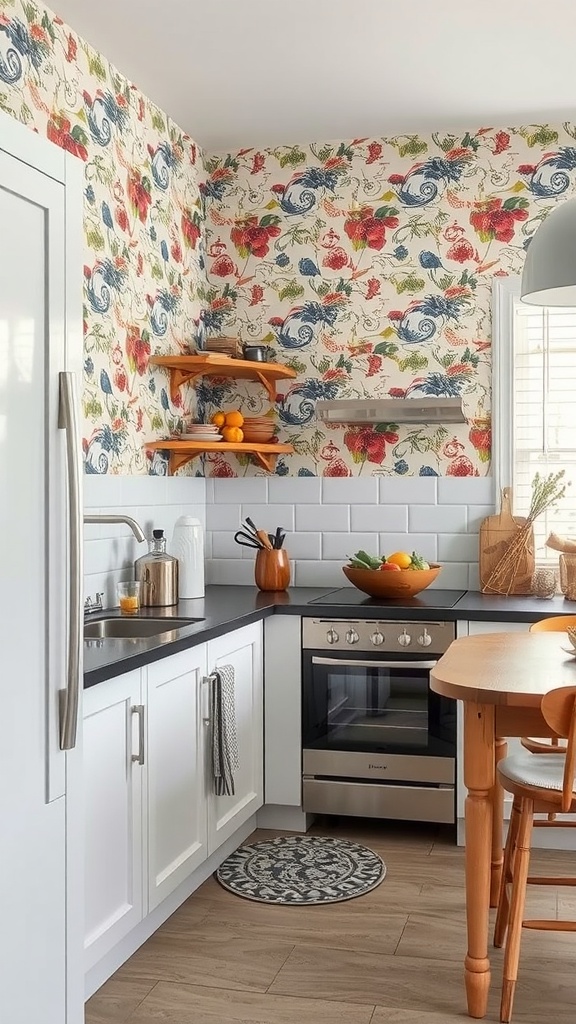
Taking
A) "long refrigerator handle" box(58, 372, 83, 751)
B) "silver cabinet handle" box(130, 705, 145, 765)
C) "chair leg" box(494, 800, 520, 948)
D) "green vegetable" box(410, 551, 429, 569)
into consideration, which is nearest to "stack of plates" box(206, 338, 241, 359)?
"green vegetable" box(410, 551, 429, 569)

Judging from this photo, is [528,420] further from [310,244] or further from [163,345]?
[163,345]

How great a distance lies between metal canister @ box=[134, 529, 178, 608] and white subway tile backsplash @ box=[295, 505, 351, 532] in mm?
992

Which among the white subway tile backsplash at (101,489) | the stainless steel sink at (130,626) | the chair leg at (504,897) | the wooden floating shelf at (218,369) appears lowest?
the chair leg at (504,897)

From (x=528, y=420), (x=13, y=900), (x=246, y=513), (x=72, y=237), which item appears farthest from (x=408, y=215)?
(x=13, y=900)

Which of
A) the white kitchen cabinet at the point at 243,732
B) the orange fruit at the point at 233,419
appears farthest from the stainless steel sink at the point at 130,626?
the orange fruit at the point at 233,419

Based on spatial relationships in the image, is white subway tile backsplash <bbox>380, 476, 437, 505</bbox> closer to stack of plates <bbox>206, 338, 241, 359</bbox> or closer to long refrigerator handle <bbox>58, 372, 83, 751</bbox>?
stack of plates <bbox>206, 338, 241, 359</bbox>

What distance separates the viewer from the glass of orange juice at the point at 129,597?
3.98 meters

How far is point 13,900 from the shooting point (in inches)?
76.2

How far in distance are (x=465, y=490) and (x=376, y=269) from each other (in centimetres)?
107

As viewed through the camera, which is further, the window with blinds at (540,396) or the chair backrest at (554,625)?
the window with blinds at (540,396)

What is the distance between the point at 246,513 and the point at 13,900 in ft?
10.8

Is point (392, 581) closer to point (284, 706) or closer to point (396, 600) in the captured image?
point (396, 600)

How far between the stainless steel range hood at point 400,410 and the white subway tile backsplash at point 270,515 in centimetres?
55

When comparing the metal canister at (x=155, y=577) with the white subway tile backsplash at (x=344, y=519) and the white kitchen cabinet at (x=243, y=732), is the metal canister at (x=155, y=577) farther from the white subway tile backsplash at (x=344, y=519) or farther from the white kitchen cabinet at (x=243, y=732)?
the white subway tile backsplash at (x=344, y=519)
